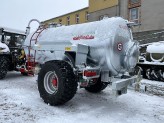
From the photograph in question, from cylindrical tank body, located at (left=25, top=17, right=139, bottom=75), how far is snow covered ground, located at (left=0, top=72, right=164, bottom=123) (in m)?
0.99

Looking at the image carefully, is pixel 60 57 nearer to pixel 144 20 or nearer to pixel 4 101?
pixel 4 101

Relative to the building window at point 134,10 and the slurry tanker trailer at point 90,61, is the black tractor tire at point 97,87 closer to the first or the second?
the slurry tanker trailer at point 90,61

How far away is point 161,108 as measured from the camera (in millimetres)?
6406

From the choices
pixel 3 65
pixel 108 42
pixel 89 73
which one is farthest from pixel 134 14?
pixel 89 73

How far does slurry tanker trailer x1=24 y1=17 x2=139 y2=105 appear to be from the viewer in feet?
19.4

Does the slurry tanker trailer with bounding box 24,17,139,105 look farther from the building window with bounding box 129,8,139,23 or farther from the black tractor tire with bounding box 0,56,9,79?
the building window with bounding box 129,8,139,23

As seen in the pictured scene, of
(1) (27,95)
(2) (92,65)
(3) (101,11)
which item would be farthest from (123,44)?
(3) (101,11)

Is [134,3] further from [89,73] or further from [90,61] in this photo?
[89,73]

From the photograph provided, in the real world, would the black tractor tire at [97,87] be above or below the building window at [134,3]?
below

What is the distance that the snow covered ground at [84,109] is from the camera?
5250 mm

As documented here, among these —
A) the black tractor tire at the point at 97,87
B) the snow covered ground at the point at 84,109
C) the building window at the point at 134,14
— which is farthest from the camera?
the building window at the point at 134,14

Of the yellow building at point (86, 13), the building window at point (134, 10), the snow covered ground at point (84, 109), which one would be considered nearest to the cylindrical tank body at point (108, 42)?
the snow covered ground at point (84, 109)

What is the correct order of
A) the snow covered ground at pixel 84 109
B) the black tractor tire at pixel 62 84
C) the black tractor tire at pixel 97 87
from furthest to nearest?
the black tractor tire at pixel 97 87 → the black tractor tire at pixel 62 84 → the snow covered ground at pixel 84 109

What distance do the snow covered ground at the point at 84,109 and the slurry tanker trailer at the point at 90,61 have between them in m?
0.43
